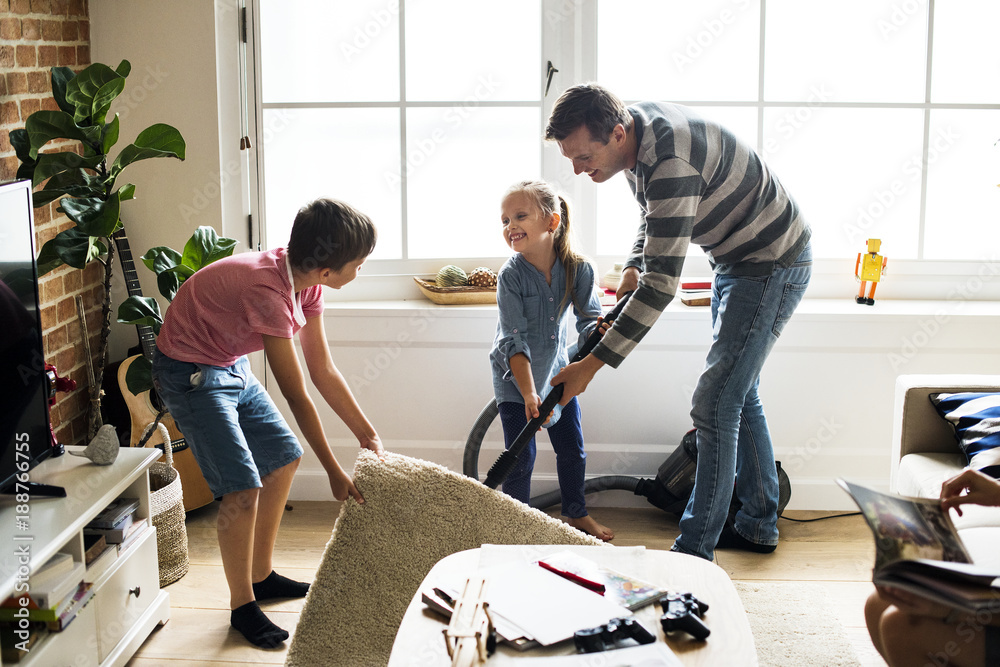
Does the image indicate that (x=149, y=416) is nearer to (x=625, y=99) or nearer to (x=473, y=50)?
(x=473, y=50)

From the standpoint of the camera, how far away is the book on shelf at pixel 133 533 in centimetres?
204

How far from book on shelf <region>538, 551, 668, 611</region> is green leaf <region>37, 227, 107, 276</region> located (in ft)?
4.81

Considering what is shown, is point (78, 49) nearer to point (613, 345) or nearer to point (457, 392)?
point (457, 392)

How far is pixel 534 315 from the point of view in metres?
2.47

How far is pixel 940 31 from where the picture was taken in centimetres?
291

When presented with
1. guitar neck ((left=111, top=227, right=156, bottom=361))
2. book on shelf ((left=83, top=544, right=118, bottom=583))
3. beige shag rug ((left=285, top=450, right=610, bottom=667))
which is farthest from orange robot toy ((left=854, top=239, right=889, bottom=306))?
book on shelf ((left=83, top=544, right=118, bottom=583))

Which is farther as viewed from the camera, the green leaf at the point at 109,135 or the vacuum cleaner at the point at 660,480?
the vacuum cleaner at the point at 660,480

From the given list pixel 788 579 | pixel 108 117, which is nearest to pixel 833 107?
pixel 788 579

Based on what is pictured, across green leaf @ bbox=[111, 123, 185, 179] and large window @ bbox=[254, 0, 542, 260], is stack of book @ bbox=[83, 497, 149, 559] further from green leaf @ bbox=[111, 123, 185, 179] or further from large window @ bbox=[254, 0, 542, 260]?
large window @ bbox=[254, 0, 542, 260]

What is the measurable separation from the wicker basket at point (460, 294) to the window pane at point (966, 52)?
63.4 inches

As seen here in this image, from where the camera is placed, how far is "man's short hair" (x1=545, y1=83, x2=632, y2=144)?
2.03 meters

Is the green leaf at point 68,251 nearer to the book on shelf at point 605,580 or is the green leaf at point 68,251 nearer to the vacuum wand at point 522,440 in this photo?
the vacuum wand at point 522,440

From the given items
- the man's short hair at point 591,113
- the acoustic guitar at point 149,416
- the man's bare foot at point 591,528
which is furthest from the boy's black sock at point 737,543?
the acoustic guitar at point 149,416

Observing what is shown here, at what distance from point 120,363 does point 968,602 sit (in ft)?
8.05
